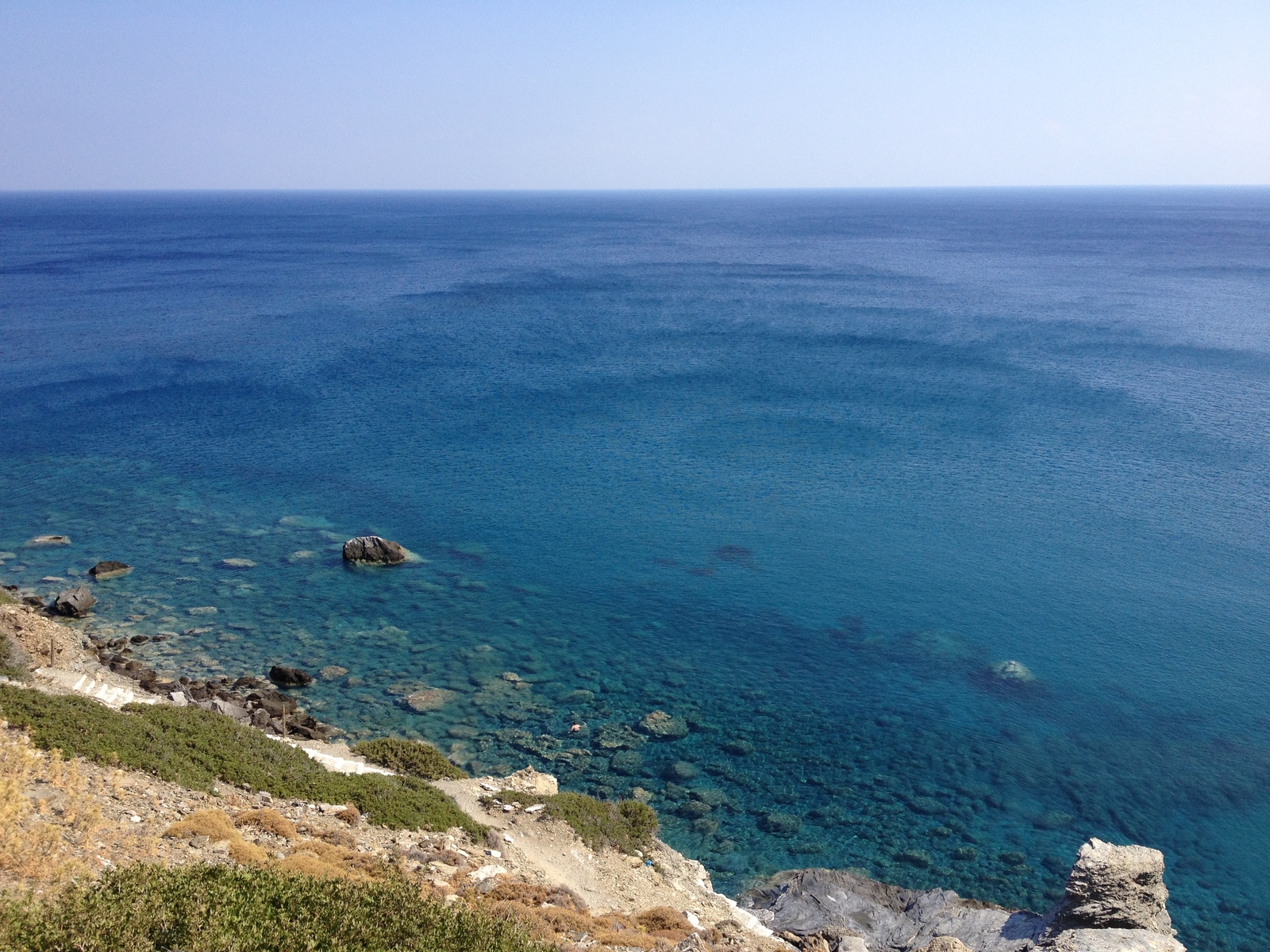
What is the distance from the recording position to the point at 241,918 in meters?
18.1

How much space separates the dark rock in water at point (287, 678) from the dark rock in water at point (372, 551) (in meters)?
14.6

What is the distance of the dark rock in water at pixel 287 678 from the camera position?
47.8 meters

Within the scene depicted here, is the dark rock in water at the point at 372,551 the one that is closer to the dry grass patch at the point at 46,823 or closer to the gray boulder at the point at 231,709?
the gray boulder at the point at 231,709

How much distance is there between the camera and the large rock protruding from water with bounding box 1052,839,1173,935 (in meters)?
28.5

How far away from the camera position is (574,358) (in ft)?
379

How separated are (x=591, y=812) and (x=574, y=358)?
85.9 metres

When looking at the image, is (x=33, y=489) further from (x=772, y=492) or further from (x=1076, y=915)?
(x=1076, y=915)

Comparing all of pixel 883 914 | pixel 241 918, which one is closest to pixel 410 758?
pixel 241 918

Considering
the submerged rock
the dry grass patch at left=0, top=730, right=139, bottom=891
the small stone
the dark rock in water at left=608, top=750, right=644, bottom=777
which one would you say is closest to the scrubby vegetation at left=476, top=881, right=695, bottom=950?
the dry grass patch at left=0, top=730, right=139, bottom=891

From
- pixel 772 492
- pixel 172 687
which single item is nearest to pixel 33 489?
pixel 172 687

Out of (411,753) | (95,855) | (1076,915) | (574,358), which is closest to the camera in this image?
(95,855)

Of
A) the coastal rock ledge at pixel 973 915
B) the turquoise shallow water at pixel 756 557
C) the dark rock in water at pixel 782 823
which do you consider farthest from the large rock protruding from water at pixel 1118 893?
the dark rock in water at pixel 782 823

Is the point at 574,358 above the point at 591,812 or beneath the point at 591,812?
above

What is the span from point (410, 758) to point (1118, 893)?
25938 millimetres
